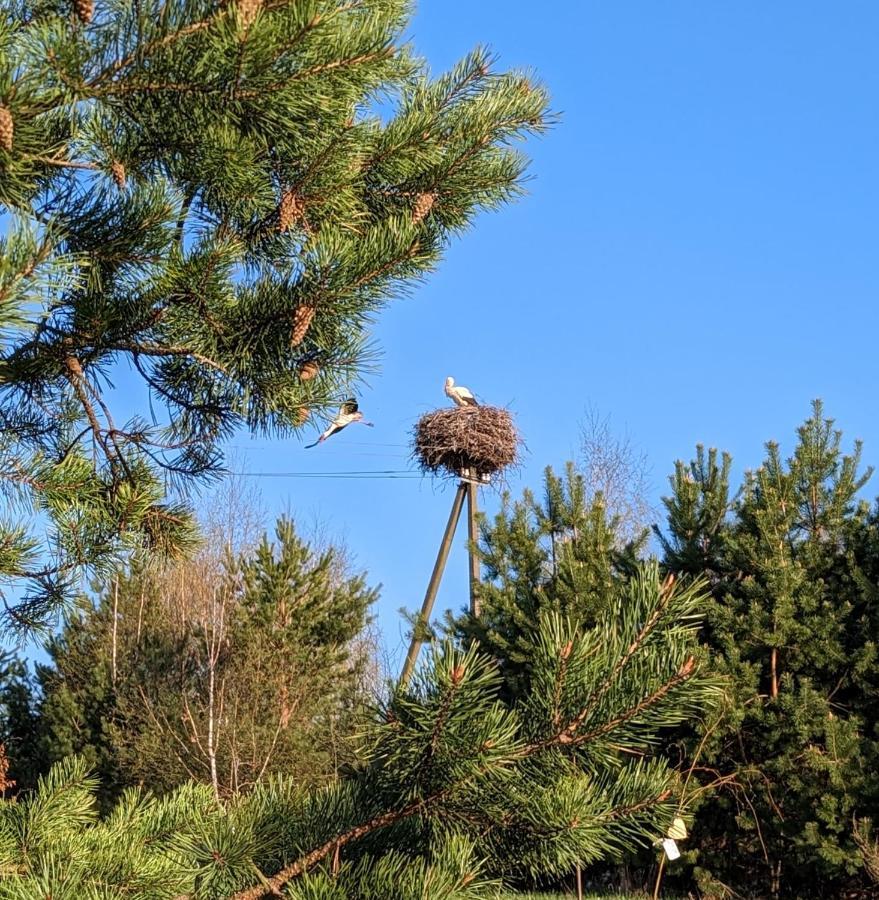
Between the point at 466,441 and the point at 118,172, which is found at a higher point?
the point at 466,441

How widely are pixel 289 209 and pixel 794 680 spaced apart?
8.67 meters

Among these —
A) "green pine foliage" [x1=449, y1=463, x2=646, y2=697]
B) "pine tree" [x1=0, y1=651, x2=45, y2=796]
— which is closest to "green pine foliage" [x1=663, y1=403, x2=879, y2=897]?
"green pine foliage" [x1=449, y1=463, x2=646, y2=697]

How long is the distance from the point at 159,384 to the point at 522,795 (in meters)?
2.27

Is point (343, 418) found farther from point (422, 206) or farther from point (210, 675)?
point (210, 675)

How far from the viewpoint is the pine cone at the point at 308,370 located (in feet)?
10.3

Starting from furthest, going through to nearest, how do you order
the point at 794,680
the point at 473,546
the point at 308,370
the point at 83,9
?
the point at 473,546
the point at 794,680
the point at 308,370
the point at 83,9

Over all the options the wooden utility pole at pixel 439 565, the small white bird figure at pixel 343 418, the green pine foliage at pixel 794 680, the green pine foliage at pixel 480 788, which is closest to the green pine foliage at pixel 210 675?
the wooden utility pole at pixel 439 565

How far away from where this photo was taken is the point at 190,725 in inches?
576

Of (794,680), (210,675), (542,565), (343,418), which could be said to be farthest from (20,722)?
(343,418)

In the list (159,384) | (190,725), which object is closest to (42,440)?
(159,384)

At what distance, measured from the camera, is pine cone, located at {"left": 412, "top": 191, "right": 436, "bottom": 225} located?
10.6 feet

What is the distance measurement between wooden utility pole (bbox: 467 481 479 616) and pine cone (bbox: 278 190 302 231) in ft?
28.8

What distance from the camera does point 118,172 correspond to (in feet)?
9.01

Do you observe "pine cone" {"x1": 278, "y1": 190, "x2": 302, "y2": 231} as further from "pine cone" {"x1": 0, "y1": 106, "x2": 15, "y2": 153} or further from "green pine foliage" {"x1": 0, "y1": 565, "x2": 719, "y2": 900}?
"green pine foliage" {"x1": 0, "y1": 565, "x2": 719, "y2": 900}
